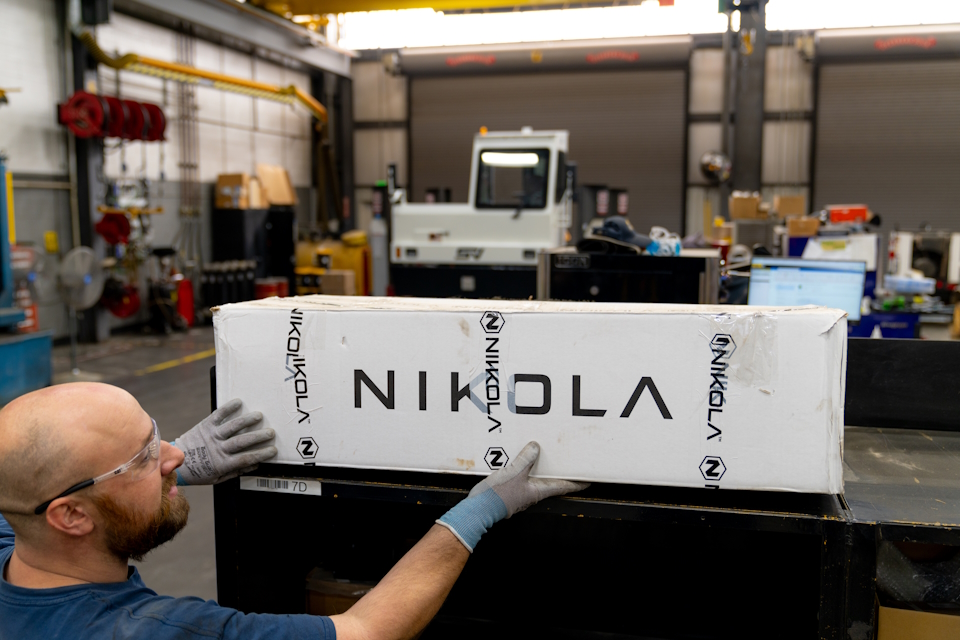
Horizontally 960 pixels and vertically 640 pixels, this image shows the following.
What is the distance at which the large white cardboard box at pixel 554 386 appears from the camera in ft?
3.99

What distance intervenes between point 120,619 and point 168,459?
253mm

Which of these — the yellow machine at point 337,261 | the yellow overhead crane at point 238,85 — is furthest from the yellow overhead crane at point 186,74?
the yellow machine at point 337,261

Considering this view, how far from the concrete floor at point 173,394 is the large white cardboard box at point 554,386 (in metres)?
1.67

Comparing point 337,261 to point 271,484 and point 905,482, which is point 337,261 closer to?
point 271,484

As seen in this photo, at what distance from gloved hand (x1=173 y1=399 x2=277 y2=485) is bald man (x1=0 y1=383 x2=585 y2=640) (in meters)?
0.16

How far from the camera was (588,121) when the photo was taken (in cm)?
1184

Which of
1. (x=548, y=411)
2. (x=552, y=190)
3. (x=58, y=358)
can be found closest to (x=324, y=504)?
(x=548, y=411)

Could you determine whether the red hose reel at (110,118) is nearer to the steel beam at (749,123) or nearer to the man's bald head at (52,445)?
the man's bald head at (52,445)

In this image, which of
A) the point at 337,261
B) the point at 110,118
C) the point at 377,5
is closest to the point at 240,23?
the point at 377,5

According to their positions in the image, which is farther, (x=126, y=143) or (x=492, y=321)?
(x=126, y=143)

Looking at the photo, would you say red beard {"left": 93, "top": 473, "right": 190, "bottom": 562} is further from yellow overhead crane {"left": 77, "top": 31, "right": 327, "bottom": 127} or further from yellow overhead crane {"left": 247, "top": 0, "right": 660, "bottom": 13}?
yellow overhead crane {"left": 247, "top": 0, "right": 660, "bottom": 13}

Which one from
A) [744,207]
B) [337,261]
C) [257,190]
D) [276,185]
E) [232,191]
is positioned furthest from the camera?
[276,185]

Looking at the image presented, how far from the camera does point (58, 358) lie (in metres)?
7.18

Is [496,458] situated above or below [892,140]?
below
